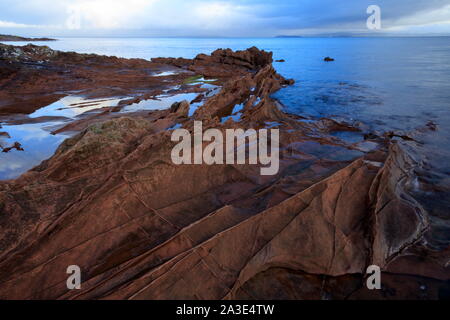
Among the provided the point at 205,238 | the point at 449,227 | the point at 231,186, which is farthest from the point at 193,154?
the point at 449,227

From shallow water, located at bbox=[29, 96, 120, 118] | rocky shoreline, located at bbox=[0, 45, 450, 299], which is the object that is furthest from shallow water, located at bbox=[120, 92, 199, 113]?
rocky shoreline, located at bbox=[0, 45, 450, 299]

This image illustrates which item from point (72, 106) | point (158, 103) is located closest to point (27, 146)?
point (72, 106)

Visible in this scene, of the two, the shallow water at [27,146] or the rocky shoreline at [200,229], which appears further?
the shallow water at [27,146]

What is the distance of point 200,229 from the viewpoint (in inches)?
130

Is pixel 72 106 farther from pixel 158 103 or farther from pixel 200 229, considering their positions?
pixel 200 229

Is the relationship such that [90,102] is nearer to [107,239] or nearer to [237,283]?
[107,239]

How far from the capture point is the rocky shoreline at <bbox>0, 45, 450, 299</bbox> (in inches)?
112

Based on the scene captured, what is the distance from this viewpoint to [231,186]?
439 cm

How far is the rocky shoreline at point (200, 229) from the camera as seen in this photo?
283cm

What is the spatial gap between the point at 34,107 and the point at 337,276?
16226 millimetres
